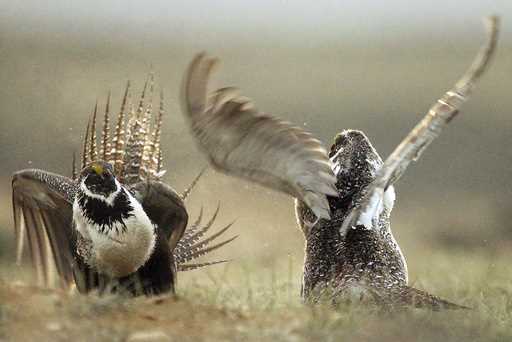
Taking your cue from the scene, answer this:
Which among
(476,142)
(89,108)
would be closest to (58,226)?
(89,108)

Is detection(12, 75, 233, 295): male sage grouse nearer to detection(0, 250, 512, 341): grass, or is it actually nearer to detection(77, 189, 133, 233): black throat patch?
detection(77, 189, 133, 233): black throat patch

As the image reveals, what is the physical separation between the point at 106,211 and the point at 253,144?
115 cm

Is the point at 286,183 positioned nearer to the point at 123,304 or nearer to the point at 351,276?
the point at 351,276

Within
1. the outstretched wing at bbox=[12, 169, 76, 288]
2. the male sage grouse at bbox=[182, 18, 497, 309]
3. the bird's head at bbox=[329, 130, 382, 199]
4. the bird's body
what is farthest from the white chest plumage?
the bird's head at bbox=[329, 130, 382, 199]

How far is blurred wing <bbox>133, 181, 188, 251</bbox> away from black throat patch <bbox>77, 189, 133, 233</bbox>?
268 mm

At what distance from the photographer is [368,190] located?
17.1 feet

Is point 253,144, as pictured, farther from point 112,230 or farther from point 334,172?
point 112,230

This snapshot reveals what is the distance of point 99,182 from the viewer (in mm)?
5672

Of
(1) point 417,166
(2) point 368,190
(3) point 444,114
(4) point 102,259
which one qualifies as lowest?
(1) point 417,166

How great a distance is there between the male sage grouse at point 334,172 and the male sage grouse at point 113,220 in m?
0.79

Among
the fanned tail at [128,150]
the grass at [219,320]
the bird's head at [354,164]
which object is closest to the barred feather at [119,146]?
the fanned tail at [128,150]

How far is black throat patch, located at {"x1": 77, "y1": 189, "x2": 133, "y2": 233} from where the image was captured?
18.7ft

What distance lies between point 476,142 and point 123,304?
10.2 m

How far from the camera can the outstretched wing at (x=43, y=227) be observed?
20.3ft
